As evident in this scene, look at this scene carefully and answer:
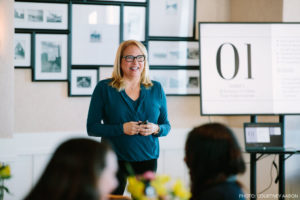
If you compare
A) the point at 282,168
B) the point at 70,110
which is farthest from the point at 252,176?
the point at 70,110

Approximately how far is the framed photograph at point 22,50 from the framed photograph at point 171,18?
1.11 metres

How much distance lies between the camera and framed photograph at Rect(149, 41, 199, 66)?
3.89 meters

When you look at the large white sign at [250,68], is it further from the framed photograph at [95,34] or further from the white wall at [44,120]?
the framed photograph at [95,34]

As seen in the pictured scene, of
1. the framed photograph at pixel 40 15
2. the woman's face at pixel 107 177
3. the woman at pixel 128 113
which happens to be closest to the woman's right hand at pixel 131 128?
the woman at pixel 128 113

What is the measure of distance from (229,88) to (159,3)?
1.12 meters

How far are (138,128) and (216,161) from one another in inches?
41.5

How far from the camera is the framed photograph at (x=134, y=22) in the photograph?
149 inches

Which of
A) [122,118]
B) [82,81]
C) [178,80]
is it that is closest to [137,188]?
[122,118]

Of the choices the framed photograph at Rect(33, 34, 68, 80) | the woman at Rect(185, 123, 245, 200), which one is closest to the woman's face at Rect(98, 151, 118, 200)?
the woman at Rect(185, 123, 245, 200)

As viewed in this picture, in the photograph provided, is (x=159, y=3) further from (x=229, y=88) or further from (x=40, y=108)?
(x=40, y=108)

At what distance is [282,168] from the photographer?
330cm

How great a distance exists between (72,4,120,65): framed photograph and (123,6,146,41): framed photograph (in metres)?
0.08

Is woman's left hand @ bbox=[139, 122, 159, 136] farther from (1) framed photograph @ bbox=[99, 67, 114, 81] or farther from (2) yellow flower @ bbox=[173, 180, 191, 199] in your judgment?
(2) yellow flower @ bbox=[173, 180, 191, 199]

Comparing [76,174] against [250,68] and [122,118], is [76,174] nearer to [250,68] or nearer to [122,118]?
[122,118]
